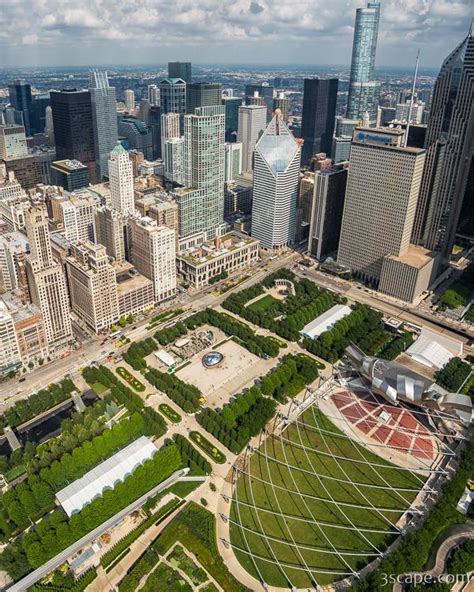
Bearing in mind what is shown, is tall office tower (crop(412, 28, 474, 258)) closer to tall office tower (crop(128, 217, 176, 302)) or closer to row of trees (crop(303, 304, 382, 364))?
row of trees (crop(303, 304, 382, 364))

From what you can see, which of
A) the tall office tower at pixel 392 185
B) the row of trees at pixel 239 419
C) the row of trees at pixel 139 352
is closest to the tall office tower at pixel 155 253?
the row of trees at pixel 139 352

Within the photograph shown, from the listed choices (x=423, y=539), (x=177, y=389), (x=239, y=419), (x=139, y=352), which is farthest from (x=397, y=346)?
(x=139, y=352)

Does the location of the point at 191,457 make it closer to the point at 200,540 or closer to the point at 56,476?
the point at 200,540

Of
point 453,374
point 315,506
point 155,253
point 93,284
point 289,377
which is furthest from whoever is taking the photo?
point 155,253

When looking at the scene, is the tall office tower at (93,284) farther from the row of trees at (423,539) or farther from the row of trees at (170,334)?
the row of trees at (423,539)

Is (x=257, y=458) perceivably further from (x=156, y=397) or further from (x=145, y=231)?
(x=145, y=231)

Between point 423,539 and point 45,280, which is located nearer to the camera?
point 423,539

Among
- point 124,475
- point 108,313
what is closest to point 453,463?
point 124,475
